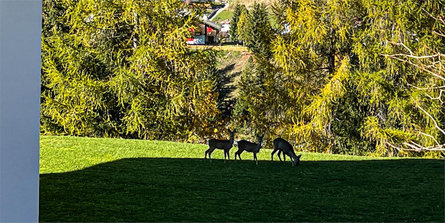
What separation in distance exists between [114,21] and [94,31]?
50 centimetres

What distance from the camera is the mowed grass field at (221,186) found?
Result: 4.57m

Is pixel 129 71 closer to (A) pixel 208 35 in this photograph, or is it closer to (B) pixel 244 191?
(B) pixel 244 191

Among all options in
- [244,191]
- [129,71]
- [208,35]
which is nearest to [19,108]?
[244,191]

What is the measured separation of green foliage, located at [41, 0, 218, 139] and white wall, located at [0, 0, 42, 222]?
766 cm

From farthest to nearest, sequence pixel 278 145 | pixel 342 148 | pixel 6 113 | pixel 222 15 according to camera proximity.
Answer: pixel 222 15 → pixel 342 148 → pixel 278 145 → pixel 6 113

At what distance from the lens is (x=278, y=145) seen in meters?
6.18

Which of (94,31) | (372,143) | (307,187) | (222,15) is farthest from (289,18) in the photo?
(222,15)

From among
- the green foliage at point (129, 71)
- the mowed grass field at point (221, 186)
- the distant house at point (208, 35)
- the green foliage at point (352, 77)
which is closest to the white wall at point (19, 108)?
the mowed grass field at point (221, 186)

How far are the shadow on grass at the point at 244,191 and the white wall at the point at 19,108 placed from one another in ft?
4.53

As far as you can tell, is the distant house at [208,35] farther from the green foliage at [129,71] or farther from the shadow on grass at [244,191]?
the shadow on grass at [244,191]

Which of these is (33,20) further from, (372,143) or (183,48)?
(372,143)

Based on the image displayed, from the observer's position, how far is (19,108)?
2.79 meters

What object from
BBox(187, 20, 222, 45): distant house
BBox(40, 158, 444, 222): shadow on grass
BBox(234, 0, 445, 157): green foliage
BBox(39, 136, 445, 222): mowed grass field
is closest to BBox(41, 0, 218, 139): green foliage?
BBox(234, 0, 445, 157): green foliage

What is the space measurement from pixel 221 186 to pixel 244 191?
274mm
